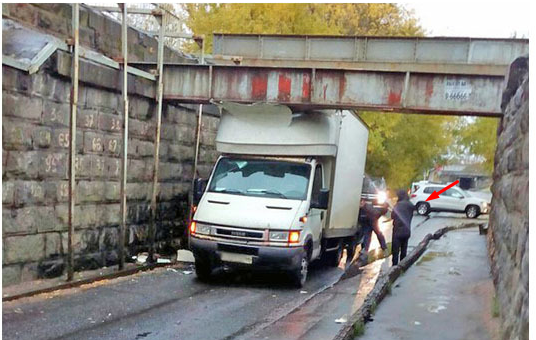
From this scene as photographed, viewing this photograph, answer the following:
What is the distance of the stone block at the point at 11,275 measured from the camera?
7.80 m

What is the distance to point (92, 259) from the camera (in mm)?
9680

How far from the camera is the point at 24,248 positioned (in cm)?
808

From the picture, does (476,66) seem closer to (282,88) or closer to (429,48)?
(429,48)

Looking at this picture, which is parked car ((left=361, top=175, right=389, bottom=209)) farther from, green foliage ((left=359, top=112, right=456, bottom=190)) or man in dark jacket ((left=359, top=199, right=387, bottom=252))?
green foliage ((left=359, top=112, right=456, bottom=190))

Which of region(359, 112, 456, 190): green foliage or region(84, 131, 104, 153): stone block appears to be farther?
region(359, 112, 456, 190): green foliage

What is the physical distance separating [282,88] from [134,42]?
3.44 meters

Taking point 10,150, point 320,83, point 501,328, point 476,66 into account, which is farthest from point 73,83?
point 476,66

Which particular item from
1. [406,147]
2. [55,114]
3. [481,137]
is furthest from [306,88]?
[481,137]

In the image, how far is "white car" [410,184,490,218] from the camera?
1134 inches

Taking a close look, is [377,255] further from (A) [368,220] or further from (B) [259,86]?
(B) [259,86]

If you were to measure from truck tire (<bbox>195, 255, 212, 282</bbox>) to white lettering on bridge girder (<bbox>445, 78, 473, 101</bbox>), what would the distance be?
5783 mm

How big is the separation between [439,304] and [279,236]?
288 centimetres

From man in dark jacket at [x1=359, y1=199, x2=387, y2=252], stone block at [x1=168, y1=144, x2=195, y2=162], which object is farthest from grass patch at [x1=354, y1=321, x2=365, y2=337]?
man in dark jacket at [x1=359, y1=199, x2=387, y2=252]

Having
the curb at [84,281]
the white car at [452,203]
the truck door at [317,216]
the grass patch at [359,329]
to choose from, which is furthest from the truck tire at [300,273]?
the white car at [452,203]
